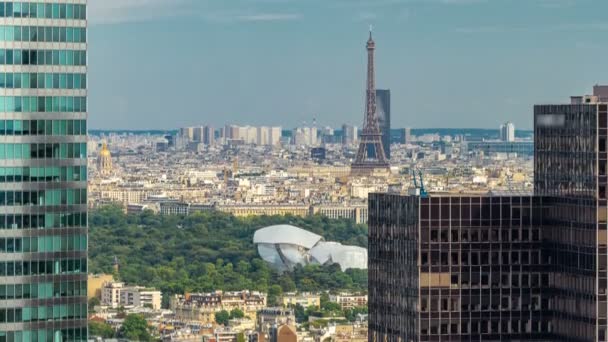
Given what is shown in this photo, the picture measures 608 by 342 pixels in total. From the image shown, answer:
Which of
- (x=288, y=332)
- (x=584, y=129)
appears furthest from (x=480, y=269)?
(x=288, y=332)

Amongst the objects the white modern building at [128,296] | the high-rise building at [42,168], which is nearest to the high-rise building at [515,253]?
the high-rise building at [42,168]

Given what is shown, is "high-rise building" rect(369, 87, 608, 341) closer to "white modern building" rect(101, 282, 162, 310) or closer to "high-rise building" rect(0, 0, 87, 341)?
"high-rise building" rect(0, 0, 87, 341)

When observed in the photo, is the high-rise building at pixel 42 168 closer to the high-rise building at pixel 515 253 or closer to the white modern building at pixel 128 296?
the high-rise building at pixel 515 253

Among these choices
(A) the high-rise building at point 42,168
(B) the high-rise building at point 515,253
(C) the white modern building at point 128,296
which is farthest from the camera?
(C) the white modern building at point 128,296

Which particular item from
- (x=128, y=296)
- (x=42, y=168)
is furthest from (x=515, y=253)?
(x=128, y=296)

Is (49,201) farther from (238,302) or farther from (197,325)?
(238,302)

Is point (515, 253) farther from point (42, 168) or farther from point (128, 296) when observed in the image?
point (128, 296)

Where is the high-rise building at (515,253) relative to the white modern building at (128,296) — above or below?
above
